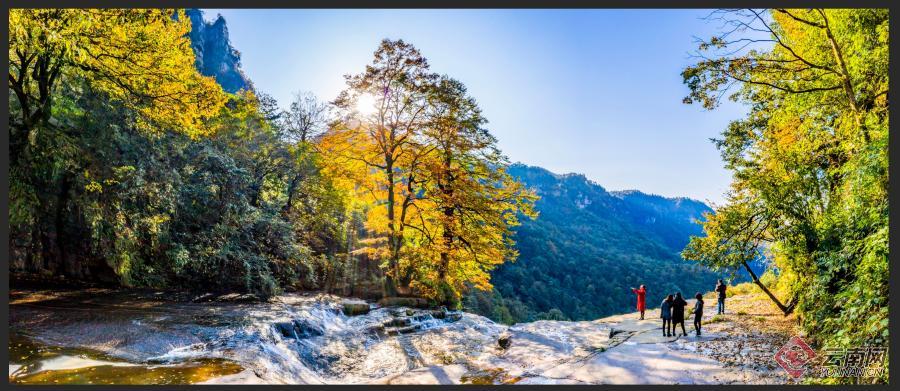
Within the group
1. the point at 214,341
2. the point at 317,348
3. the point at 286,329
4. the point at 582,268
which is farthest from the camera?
the point at 582,268

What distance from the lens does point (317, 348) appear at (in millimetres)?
10234

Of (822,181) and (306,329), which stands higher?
(822,181)

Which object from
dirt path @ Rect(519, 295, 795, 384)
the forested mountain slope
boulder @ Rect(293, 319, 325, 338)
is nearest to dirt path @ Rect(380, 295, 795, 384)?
dirt path @ Rect(519, 295, 795, 384)

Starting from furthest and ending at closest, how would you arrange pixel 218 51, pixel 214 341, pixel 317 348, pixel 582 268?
pixel 218 51
pixel 582 268
pixel 317 348
pixel 214 341

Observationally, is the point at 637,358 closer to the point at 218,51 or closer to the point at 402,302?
the point at 402,302

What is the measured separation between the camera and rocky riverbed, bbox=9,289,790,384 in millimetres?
6828

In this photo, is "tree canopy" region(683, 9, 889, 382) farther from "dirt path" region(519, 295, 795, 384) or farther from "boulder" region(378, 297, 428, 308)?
"boulder" region(378, 297, 428, 308)

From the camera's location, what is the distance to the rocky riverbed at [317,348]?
22.4ft

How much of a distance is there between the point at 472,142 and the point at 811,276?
12047 mm

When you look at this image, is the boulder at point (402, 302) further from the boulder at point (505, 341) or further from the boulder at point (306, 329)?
the boulder at point (505, 341)

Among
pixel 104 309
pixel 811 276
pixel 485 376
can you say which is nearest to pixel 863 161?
pixel 811 276

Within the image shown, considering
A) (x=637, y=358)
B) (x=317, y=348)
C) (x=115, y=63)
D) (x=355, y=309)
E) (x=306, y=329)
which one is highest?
(x=115, y=63)

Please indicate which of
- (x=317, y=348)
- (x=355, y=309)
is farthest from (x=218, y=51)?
(x=317, y=348)

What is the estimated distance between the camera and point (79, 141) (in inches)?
468
